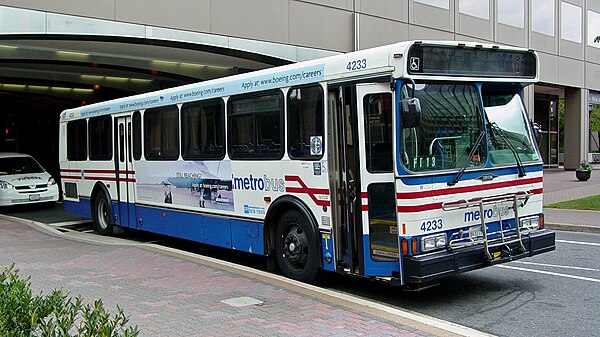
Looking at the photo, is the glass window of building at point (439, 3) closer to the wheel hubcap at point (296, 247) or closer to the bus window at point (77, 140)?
the bus window at point (77, 140)

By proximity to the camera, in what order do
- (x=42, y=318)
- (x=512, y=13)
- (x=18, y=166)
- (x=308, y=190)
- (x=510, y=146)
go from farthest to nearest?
1. (x=512, y=13)
2. (x=18, y=166)
3. (x=308, y=190)
4. (x=510, y=146)
5. (x=42, y=318)

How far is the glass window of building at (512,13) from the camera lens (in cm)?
3072

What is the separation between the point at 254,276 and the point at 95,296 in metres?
2.00

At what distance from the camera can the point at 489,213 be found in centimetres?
750

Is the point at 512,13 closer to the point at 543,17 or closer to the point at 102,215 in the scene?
the point at 543,17

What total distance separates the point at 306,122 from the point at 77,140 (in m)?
8.60

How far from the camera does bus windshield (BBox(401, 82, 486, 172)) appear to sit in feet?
23.0

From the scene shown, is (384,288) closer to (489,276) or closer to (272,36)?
(489,276)

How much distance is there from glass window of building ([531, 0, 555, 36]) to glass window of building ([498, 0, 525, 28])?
1287mm

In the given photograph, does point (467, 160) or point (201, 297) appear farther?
point (467, 160)

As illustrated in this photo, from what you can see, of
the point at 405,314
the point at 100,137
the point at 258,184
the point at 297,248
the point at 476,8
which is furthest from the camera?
the point at 476,8

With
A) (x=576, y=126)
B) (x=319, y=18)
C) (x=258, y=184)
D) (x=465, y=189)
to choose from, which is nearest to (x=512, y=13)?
(x=576, y=126)

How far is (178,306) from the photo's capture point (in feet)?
22.1

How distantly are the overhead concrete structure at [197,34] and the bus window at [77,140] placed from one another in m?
2.49
